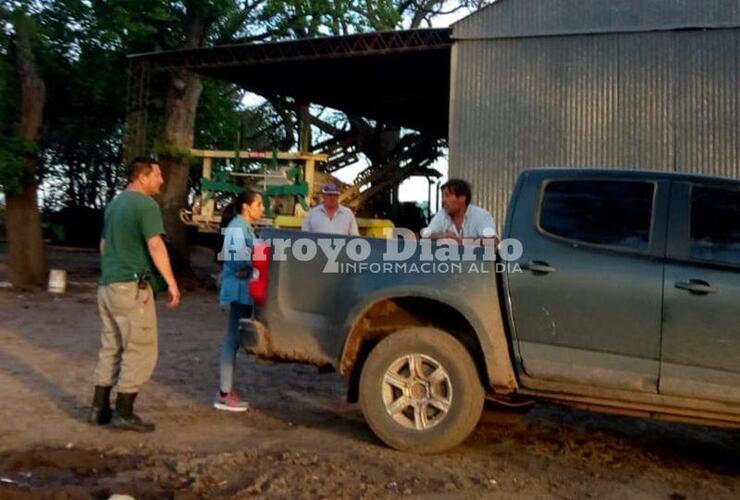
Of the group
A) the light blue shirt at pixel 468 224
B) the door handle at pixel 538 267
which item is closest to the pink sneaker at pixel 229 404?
the light blue shirt at pixel 468 224

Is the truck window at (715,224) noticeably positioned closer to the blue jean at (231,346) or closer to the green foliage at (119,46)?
the blue jean at (231,346)

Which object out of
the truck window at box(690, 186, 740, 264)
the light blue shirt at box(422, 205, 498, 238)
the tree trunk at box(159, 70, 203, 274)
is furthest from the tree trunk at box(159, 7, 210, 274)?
the truck window at box(690, 186, 740, 264)

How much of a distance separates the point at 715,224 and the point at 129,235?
3.81m

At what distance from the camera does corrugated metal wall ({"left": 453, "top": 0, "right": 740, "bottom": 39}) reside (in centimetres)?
1243

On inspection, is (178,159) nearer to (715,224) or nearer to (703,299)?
(715,224)

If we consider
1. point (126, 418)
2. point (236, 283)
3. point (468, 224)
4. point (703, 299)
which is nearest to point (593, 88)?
point (468, 224)

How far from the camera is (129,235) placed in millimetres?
6297

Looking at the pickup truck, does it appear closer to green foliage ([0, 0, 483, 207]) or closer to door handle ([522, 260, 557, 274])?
door handle ([522, 260, 557, 274])

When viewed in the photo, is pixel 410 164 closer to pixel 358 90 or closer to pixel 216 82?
pixel 358 90

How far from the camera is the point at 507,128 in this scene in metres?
13.4

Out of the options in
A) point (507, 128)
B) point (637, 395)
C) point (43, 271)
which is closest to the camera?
point (637, 395)

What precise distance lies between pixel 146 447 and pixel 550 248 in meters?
2.85

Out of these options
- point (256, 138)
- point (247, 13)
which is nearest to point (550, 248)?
point (247, 13)

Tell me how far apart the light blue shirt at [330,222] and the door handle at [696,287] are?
350 cm
